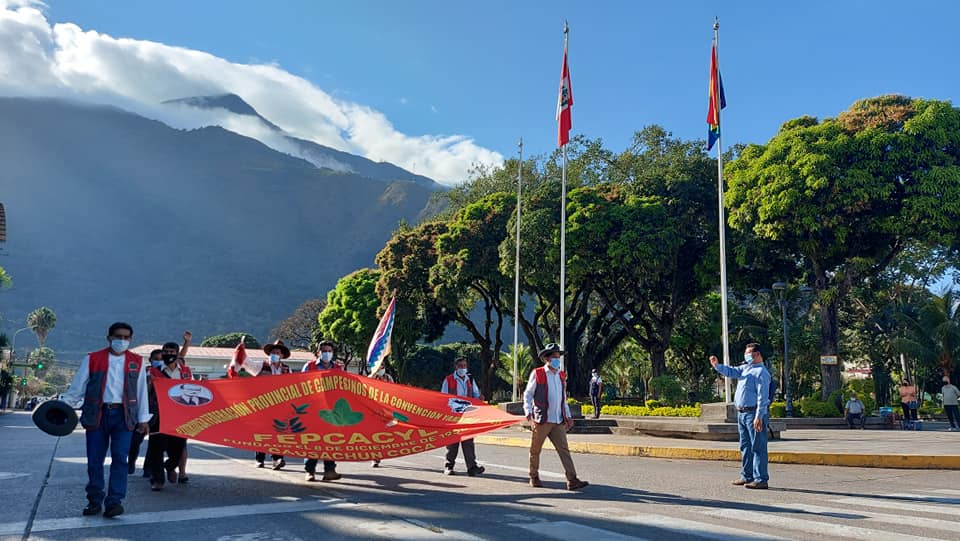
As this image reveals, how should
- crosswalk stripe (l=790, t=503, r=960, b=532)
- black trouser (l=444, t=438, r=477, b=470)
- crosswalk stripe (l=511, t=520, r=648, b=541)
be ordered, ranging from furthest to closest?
black trouser (l=444, t=438, r=477, b=470)
crosswalk stripe (l=790, t=503, r=960, b=532)
crosswalk stripe (l=511, t=520, r=648, b=541)

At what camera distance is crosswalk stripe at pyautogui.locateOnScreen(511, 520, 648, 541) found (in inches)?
236

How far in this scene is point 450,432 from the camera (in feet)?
31.2

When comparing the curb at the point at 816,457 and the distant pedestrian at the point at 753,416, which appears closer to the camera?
the distant pedestrian at the point at 753,416

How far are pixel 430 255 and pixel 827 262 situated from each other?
20088 millimetres

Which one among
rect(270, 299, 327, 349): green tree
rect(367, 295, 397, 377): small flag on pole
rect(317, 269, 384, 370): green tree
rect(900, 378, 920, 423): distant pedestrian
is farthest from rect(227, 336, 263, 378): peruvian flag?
rect(270, 299, 327, 349): green tree

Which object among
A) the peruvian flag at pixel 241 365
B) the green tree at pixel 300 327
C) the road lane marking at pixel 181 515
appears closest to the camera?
the road lane marking at pixel 181 515

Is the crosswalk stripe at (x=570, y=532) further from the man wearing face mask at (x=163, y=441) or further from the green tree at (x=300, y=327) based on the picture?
the green tree at (x=300, y=327)

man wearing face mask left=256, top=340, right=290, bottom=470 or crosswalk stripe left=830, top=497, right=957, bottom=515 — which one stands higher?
man wearing face mask left=256, top=340, right=290, bottom=470

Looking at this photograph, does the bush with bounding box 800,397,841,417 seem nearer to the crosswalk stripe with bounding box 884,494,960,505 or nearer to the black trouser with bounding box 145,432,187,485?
the crosswalk stripe with bounding box 884,494,960,505

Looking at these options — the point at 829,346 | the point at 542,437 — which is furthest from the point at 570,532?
the point at 829,346

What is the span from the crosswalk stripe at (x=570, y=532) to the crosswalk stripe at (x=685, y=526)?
0.52m

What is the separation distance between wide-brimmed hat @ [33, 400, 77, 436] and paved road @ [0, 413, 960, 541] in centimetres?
80

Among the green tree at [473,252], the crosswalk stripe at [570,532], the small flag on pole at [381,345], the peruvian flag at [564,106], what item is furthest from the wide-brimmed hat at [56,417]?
the green tree at [473,252]

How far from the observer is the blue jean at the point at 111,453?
690cm
